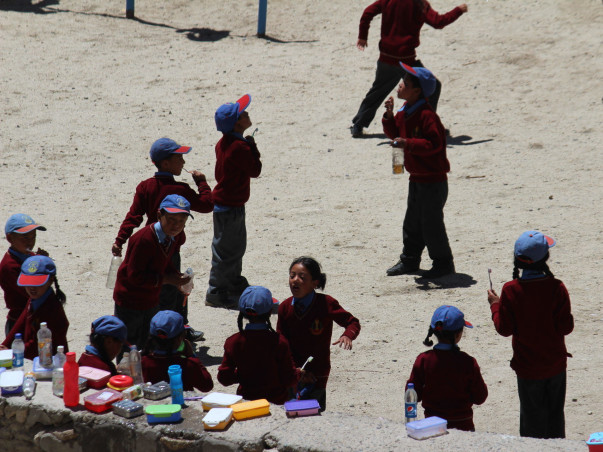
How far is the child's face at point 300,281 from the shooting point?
5.49 meters

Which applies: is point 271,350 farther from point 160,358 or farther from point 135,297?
point 135,297

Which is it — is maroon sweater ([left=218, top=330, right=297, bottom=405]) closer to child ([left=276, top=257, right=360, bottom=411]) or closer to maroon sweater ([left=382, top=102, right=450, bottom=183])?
child ([left=276, top=257, right=360, bottom=411])

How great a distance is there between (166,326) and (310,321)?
35.2 inches

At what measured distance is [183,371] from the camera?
5.11m

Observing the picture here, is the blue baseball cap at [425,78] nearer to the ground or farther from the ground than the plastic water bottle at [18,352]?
farther from the ground

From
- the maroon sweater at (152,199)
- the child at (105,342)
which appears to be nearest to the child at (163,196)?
the maroon sweater at (152,199)

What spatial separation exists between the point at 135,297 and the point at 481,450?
9.42 ft

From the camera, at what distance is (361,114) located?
11508mm

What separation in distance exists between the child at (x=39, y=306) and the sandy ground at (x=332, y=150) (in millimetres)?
1592

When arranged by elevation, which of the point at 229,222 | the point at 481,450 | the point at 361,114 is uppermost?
the point at 361,114

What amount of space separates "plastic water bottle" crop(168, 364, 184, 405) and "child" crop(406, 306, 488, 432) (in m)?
1.25

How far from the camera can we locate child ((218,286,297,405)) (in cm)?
504

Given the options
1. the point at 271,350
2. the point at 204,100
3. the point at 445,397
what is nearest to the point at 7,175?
the point at 204,100

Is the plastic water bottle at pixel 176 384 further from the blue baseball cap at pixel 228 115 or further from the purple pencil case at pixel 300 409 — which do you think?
the blue baseball cap at pixel 228 115
